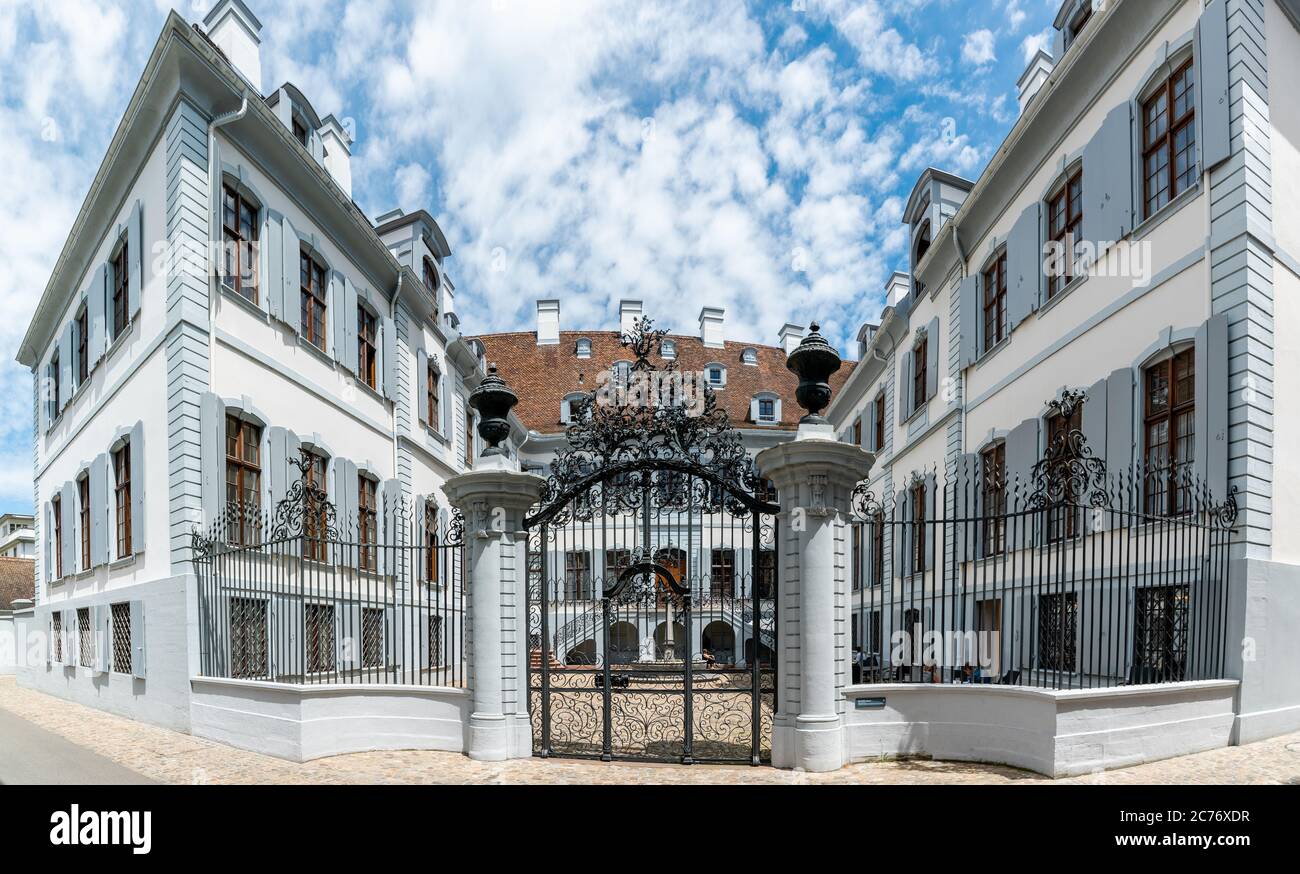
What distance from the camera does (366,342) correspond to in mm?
18688

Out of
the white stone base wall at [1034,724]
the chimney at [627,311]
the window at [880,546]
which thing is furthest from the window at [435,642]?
the chimney at [627,311]

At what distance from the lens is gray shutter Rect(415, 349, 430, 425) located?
21109 mm

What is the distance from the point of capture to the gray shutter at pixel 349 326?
672 inches

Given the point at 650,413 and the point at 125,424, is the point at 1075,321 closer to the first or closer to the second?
the point at 650,413

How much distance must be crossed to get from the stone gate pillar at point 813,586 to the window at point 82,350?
15.0m

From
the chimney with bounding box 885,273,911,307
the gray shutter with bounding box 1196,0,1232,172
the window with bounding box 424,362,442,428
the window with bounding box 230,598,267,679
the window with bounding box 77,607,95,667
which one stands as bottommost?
the window with bounding box 230,598,267,679

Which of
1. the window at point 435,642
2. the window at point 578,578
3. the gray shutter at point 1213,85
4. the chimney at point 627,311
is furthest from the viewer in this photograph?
the chimney at point 627,311

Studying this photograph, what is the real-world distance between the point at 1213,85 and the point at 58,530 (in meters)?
22.6

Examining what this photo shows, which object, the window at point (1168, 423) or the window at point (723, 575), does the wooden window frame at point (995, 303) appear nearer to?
the window at point (1168, 423)

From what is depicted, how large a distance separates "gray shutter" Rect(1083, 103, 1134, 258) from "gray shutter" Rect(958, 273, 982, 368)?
4188 millimetres

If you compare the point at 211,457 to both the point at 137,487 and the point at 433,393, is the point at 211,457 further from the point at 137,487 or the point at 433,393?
the point at 433,393

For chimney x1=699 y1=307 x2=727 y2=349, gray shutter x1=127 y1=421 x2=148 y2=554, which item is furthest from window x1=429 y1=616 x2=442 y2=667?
chimney x1=699 y1=307 x2=727 y2=349

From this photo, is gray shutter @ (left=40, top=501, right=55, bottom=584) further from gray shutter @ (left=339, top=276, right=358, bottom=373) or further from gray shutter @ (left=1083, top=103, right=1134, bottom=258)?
gray shutter @ (left=1083, top=103, right=1134, bottom=258)

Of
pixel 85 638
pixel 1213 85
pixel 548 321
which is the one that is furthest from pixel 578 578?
pixel 548 321
